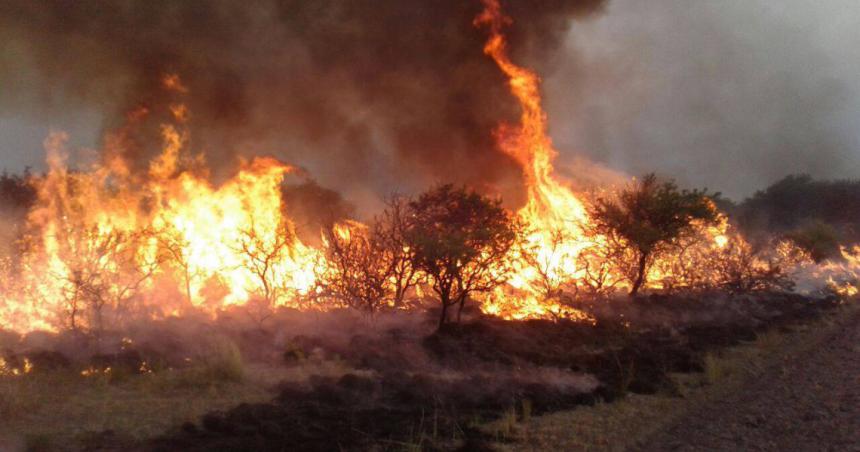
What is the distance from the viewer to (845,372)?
10.4 m

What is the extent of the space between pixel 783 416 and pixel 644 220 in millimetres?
11476

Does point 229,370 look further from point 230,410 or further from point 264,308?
point 264,308

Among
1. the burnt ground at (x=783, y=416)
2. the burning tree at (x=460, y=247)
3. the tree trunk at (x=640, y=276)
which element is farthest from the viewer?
the tree trunk at (x=640, y=276)

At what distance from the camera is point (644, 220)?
62.8ft

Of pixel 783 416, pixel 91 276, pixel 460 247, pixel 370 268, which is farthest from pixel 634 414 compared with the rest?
pixel 91 276

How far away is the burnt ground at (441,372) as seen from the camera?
7820 mm

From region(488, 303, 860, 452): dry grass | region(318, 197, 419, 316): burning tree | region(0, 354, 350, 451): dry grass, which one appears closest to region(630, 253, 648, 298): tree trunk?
region(488, 303, 860, 452): dry grass

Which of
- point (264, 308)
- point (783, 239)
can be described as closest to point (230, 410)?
point (264, 308)

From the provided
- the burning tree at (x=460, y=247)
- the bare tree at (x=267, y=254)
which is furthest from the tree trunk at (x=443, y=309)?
the bare tree at (x=267, y=254)

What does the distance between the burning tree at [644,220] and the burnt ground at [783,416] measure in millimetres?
7526

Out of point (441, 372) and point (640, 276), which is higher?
point (640, 276)

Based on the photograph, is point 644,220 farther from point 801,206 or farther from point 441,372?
point 801,206

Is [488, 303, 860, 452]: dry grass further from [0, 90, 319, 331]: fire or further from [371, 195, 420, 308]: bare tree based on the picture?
[0, 90, 319, 331]: fire

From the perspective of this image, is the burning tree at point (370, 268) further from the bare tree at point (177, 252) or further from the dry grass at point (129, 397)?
the bare tree at point (177, 252)
